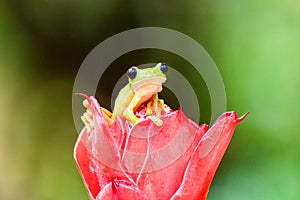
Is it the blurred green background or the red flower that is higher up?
the blurred green background

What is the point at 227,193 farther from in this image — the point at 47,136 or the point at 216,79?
the point at 47,136

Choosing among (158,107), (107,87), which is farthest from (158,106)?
(107,87)

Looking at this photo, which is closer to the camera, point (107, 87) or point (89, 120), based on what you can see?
point (89, 120)

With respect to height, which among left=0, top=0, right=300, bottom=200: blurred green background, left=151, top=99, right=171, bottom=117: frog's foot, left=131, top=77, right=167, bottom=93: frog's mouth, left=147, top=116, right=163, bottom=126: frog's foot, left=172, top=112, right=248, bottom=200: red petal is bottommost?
left=172, top=112, right=248, bottom=200: red petal

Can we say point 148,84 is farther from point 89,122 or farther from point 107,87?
point 107,87

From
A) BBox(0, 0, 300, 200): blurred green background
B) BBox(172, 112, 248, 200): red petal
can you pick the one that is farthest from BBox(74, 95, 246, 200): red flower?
BBox(0, 0, 300, 200): blurred green background

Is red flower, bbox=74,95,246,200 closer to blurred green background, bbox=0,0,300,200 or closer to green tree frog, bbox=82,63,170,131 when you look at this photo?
green tree frog, bbox=82,63,170,131

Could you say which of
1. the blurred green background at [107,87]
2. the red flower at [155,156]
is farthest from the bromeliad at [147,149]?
the blurred green background at [107,87]

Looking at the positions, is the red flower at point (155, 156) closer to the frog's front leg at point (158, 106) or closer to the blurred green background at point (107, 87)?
the frog's front leg at point (158, 106)
